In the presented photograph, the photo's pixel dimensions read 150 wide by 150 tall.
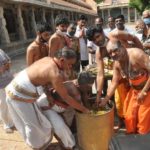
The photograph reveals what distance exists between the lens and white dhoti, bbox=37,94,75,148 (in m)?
3.89

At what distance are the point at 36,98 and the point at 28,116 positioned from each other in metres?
0.26

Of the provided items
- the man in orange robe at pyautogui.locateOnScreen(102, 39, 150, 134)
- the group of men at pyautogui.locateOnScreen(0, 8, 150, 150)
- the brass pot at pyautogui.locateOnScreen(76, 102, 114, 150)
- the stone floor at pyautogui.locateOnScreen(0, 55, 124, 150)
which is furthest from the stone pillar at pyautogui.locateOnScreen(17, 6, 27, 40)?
the brass pot at pyautogui.locateOnScreen(76, 102, 114, 150)

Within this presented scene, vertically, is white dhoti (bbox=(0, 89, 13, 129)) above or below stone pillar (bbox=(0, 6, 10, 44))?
below

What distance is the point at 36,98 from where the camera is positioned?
3855 millimetres

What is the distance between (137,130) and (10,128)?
2.35m

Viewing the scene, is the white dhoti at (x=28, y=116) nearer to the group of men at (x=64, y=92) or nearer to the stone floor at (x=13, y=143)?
the group of men at (x=64, y=92)

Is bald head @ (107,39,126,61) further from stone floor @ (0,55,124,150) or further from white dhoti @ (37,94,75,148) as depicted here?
stone floor @ (0,55,124,150)

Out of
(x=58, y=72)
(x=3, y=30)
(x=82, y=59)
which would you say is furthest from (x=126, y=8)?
(x=58, y=72)

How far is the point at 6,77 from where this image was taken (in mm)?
4961

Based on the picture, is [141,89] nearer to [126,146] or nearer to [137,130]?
[137,130]

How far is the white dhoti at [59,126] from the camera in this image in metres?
3.89

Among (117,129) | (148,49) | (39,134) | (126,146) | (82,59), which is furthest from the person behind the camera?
(82,59)

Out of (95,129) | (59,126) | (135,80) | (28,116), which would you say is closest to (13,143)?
(28,116)

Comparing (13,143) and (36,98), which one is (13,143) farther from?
(36,98)
